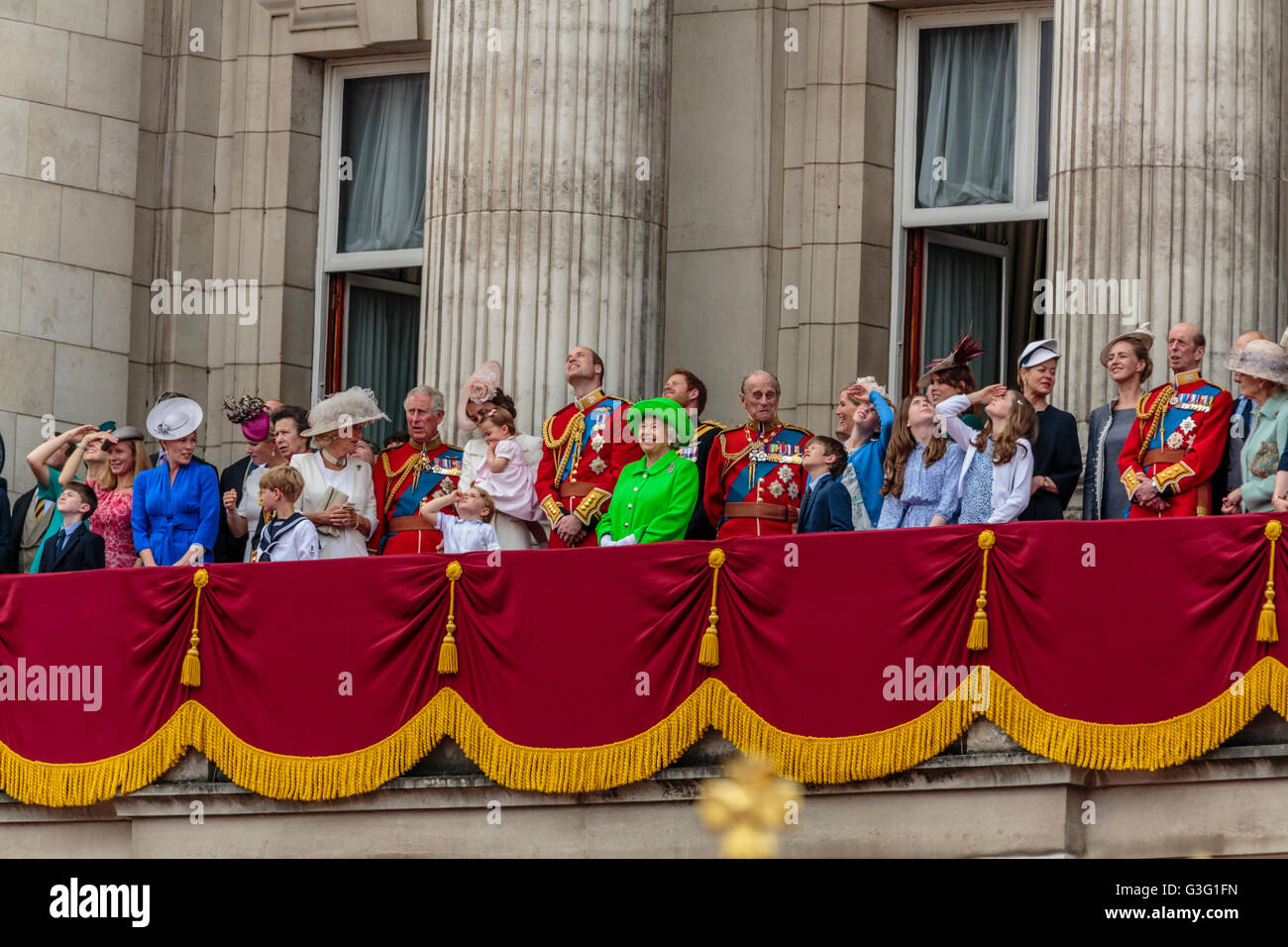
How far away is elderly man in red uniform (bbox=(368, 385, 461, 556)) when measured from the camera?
18562mm

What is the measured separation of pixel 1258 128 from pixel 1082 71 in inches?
47.9

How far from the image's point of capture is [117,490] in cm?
1941

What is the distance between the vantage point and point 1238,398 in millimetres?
16109

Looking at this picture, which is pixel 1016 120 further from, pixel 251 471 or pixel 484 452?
pixel 251 471

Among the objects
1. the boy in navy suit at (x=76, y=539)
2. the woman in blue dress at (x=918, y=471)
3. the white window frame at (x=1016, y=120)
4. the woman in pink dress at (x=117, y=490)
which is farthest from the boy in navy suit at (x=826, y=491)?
the white window frame at (x=1016, y=120)

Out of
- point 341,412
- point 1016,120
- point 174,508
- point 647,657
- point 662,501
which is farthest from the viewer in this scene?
point 1016,120

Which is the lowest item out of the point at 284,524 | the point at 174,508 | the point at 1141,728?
the point at 1141,728

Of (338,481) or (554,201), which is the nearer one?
(338,481)

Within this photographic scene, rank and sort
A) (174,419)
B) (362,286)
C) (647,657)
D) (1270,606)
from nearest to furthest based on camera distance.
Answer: (1270,606)
(647,657)
(174,419)
(362,286)

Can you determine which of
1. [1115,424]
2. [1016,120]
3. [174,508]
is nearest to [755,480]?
[1115,424]

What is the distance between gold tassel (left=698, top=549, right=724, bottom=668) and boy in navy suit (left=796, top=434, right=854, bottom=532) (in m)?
0.71

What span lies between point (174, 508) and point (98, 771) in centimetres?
190

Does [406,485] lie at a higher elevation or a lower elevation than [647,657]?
higher

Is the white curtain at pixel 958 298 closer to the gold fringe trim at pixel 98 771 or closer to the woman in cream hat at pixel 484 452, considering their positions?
the woman in cream hat at pixel 484 452
